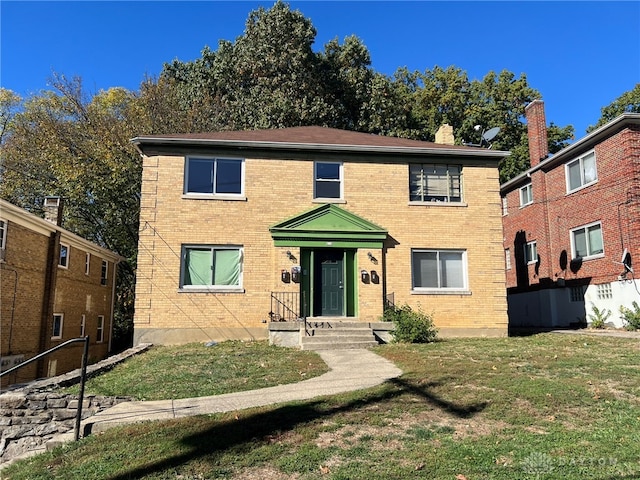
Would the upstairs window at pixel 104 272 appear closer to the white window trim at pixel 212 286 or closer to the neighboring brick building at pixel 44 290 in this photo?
the neighboring brick building at pixel 44 290

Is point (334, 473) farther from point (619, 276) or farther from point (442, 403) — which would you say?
point (619, 276)

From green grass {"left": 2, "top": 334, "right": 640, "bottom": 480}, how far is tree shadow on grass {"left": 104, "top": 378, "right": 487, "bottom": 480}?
1 cm

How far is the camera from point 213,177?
1600cm

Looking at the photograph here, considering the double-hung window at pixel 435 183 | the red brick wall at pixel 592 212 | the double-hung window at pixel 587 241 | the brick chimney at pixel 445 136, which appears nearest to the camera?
the double-hung window at pixel 435 183

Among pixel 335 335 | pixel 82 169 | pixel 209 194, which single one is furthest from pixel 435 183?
pixel 82 169

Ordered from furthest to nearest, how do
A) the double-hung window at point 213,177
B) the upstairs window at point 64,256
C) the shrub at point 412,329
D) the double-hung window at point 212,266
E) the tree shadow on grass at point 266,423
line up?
the upstairs window at point 64,256 → the double-hung window at point 213,177 → the double-hung window at point 212,266 → the shrub at point 412,329 → the tree shadow on grass at point 266,423

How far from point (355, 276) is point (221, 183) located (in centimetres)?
521

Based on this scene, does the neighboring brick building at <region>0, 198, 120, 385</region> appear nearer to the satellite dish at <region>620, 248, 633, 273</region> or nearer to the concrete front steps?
the concrete front steps

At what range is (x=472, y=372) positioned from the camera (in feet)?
28.9

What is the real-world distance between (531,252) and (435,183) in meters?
10.3

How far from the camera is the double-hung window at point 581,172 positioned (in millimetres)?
19484

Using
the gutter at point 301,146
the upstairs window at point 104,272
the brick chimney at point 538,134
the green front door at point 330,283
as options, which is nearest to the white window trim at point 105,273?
the upstairs window at point 104,272

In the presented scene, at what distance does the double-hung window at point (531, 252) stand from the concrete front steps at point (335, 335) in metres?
13.1

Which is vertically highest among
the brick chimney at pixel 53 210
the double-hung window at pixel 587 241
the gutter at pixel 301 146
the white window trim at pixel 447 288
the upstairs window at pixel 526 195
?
the upstairs window at pixel 526 195
